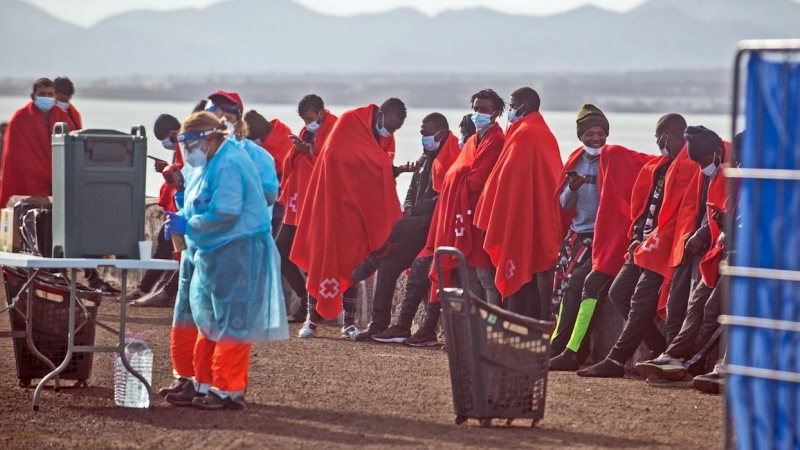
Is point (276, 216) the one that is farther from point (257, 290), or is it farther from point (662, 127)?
point (257, 290)

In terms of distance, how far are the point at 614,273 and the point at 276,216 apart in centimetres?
405

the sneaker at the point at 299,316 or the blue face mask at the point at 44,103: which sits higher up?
the blue face mask at the point at 44,103

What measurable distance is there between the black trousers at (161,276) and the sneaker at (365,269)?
244cm

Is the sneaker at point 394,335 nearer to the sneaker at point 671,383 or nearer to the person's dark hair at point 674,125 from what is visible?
the sneaker at point 671,383

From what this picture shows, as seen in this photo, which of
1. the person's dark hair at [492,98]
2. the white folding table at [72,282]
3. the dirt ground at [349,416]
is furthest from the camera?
the person's dark hair at [492,98]

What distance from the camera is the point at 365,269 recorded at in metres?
12.5

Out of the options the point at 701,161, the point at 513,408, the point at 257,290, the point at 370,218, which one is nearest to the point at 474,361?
the point at 513,408

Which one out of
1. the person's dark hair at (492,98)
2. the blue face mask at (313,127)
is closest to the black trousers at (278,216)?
the blue face mask at (313,127)

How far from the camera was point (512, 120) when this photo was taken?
449 inches

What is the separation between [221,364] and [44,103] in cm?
662

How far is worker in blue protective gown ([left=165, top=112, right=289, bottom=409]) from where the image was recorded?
851cm

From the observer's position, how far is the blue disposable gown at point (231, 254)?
849 centimetres

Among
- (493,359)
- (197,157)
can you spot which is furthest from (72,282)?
(493,359)

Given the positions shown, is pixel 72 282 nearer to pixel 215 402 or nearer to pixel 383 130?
pixel 215 402
